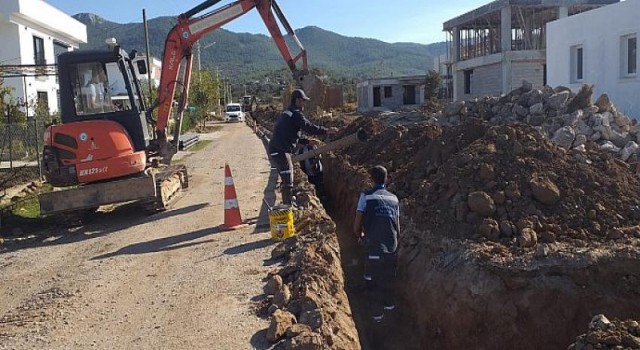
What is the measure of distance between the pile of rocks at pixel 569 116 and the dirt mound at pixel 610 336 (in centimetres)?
792

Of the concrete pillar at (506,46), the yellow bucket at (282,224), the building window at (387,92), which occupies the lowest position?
the yellow bucket at (282,224)

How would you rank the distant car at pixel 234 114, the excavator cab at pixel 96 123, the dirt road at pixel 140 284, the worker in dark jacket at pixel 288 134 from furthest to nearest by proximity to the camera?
the distant car at pixel 234 114 < the excavator cab at pixel 96 123 < the worker in dark jacket at pixel 288 134 < the dirt road at pixel 140 284

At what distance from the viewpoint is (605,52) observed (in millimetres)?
20609

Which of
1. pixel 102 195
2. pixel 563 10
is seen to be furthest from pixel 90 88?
pixel 563 10

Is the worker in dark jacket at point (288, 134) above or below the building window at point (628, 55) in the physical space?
below

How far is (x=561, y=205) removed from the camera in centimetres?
769

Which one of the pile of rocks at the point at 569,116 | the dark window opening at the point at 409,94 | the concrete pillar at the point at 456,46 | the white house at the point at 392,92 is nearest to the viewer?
the pile of rocks at the point at 569,116

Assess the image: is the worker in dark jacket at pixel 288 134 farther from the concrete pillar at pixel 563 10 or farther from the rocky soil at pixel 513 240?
the concrete pillar at pixel 563 10

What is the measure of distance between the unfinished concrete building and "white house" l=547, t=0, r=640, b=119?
9.00 meters

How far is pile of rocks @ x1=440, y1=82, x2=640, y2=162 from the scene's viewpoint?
12.9 metres

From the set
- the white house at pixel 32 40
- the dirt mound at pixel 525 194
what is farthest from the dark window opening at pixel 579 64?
the white house at pixel 32 40

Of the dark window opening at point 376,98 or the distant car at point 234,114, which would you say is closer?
the dark window opening at point 376,98

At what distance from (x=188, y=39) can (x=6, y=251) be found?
19.4 feet

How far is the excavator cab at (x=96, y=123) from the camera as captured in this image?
33.2ft
